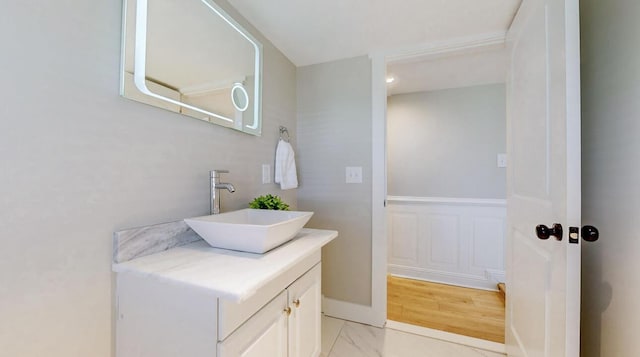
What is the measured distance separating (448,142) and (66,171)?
277 centimetres

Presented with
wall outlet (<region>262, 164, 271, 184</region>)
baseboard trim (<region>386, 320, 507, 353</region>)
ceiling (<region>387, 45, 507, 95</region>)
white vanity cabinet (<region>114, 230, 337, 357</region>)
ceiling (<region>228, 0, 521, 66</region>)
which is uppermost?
ceiling (<region>387, 45, 507, 95</region>)

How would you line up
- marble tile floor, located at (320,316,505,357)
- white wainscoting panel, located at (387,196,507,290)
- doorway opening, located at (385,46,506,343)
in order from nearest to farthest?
marble tile floor, located at (320,316,505,357) → doorway opening, located at (385,46,506,343) → white wainscoting panel, located at (387,196,507,290)

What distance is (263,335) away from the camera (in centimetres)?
79

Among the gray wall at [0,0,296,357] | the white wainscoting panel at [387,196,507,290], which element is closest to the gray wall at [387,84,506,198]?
the white wainscoting panel at [387,196,507,290]

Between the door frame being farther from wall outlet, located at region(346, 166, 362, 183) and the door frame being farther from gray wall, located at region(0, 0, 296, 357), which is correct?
gray wall, located at region(0, 0, 296, 357)

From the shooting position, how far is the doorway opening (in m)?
2.19

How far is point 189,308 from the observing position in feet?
2.16

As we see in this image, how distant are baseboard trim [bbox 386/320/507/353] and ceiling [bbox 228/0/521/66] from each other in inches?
77.0

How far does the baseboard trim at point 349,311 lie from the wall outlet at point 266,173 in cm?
106

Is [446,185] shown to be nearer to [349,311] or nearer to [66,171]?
[349,311]

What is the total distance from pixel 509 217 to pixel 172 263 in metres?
1.71

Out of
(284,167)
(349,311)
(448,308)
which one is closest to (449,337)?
(448,308)

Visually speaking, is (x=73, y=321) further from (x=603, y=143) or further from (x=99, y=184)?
(x=603, y=143)

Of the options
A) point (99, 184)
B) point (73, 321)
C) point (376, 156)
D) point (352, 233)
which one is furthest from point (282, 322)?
point (376, 156)
